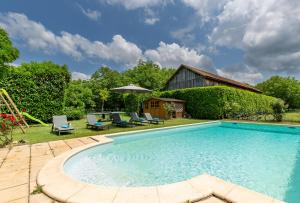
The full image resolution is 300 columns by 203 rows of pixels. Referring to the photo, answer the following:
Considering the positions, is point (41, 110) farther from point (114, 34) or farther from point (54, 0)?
point (114, 34)

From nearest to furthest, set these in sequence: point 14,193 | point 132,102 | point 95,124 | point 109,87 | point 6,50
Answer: point 14,193
point 95,124
point 6,50
point 132,102
point 109,87

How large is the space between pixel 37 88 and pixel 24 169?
10.9 meters

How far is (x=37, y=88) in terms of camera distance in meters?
12.8

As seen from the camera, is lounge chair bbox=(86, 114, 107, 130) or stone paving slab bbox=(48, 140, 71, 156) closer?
stone paving slab bbox=(48, 140, 71, 156)

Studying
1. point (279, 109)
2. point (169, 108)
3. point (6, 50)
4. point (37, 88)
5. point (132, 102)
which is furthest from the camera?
point (132, 102)

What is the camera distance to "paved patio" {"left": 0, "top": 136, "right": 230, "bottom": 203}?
281 cm

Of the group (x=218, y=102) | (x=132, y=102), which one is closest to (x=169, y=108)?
(x=218, y=102)

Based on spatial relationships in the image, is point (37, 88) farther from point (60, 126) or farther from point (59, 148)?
point (59, 148)

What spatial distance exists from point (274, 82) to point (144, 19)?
45.9 meters

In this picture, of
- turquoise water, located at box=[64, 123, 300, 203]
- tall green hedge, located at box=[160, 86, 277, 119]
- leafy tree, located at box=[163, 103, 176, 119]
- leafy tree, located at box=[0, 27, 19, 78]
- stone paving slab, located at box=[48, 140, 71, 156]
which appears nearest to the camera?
turquoise water, located at box=[64, 123, 300, 203]

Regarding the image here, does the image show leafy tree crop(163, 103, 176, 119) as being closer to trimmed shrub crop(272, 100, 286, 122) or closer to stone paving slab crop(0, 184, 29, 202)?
trimmed shrub crop(272, 100, 286, 122)

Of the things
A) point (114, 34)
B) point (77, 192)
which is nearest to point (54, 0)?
point (114, 34)

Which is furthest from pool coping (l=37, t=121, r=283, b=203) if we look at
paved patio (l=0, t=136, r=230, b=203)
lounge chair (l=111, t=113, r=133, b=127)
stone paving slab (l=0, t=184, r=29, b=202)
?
lounge chair (l=111, t=113, r=133, b=127)

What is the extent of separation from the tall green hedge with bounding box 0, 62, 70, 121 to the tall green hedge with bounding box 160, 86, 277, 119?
15.7 meters
